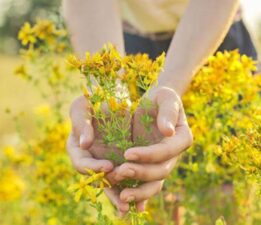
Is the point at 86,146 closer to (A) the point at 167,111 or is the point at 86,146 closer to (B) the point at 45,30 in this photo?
(A) the point at 167,111

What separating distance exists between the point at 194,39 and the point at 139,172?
0.46 meters

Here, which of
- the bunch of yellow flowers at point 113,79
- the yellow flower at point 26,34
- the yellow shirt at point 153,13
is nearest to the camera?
the bunch of yellow flowers at point 113,79

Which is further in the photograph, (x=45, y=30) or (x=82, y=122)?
(x=45, y=30)

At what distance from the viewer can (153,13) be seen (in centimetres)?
256

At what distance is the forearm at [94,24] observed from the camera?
7.13ft

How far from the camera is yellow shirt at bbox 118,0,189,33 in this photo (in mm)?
2545

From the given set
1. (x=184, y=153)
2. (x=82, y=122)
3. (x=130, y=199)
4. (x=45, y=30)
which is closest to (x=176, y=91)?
(x=82, y=122)

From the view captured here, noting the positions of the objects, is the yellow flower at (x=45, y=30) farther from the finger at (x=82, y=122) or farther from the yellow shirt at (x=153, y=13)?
the finger at (x=82, y=122)

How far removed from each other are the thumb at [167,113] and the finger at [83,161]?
142 mm

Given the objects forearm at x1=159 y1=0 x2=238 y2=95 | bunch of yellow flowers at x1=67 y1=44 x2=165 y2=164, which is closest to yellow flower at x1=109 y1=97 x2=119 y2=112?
bunch of yellow flowers at x1=67 y1=44 x2=165 y2=164

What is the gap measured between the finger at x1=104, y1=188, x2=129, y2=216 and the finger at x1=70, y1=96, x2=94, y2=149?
128 mm

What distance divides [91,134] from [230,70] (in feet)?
2.15

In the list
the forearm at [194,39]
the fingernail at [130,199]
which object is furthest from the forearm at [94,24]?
the fingernail at [130,199]

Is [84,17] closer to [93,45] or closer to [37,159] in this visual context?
[93,45]
